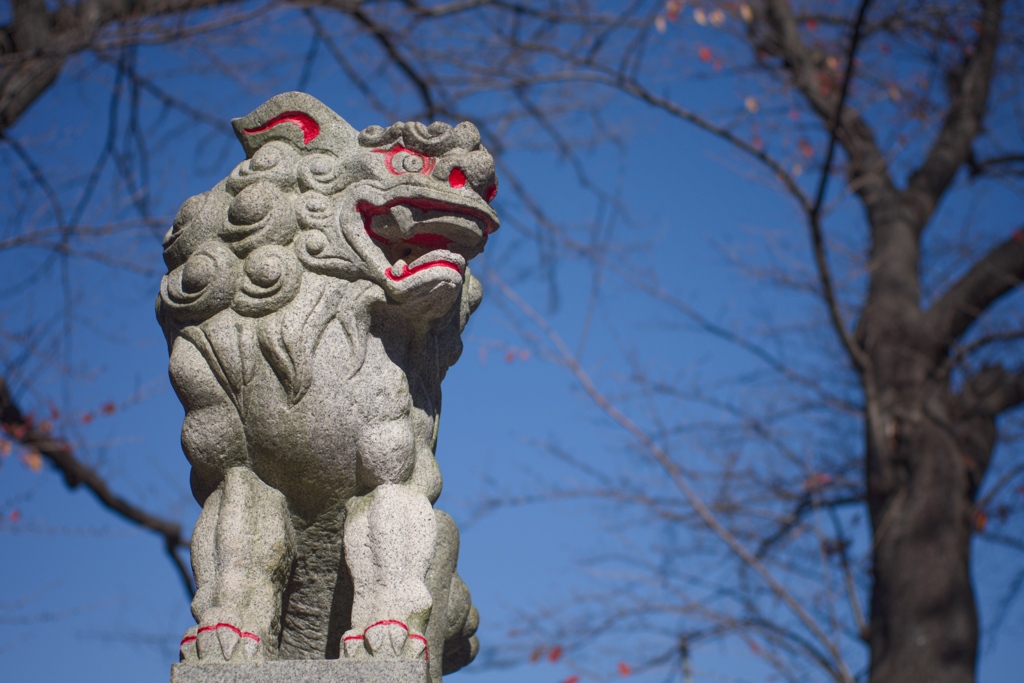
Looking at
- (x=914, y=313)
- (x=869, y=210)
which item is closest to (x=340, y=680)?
(x=914, y=313)

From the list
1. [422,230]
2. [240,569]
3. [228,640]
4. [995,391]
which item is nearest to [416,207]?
[422,230]

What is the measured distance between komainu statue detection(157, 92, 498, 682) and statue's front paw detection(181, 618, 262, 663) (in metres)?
0.04

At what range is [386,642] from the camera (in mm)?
1950

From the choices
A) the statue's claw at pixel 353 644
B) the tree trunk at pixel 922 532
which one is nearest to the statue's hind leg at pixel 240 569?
the statue's claw at pixel 353 644

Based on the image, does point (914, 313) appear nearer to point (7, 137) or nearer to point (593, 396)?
point (593, 396)

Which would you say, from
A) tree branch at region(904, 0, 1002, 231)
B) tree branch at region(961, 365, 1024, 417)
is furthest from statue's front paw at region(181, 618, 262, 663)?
tree branch at region(904, 0, 1002, 231)

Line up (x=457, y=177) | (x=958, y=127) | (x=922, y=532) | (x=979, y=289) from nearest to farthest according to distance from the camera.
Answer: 1. (x=457, y=177)
2. (x=922, y=532)
3. (x=979, y=289)
4. (x=958, y=127)

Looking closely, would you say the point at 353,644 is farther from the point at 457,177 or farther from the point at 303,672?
the point at 457,177

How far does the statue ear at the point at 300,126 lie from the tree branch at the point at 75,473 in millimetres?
2953

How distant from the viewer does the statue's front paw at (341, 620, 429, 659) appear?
1.95 metres

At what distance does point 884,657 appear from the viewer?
16.3 feet

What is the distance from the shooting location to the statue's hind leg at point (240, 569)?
6.37 feet

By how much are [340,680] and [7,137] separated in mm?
4075

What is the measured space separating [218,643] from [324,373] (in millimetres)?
592
